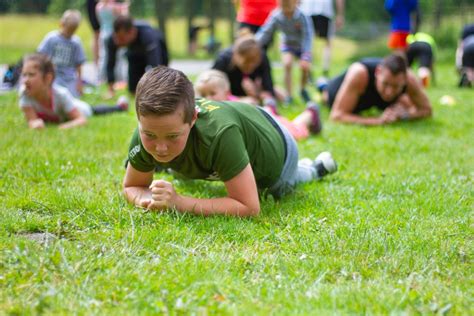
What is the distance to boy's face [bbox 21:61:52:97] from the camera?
20.2ft

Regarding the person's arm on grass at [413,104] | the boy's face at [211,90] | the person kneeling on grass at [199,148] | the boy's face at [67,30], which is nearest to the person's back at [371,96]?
the person's arm on grass at [413,104]

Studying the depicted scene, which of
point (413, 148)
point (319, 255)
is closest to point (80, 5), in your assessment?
point (413, 148)

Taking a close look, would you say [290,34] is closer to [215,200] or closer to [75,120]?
[75,120]

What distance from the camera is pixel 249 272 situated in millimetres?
2707

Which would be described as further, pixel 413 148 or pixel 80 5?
pixel 80 5

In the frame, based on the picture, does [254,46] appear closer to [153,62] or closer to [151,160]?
[153,62]

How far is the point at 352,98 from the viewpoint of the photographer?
278 inches

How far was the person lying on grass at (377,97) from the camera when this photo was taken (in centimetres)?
684

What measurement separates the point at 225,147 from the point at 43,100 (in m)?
3.83

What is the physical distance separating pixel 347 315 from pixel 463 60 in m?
9.69

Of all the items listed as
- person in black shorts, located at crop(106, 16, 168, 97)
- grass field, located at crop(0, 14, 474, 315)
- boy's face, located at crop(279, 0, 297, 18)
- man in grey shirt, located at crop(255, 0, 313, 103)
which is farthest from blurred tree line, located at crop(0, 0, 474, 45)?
grass field, located at crop(0, 14, 474, 315)

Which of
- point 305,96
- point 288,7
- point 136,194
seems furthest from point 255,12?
point 136,194

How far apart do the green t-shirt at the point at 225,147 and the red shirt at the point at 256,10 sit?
5812mm

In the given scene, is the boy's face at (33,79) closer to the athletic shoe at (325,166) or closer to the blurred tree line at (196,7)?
the athletic shoe at (325,166)
